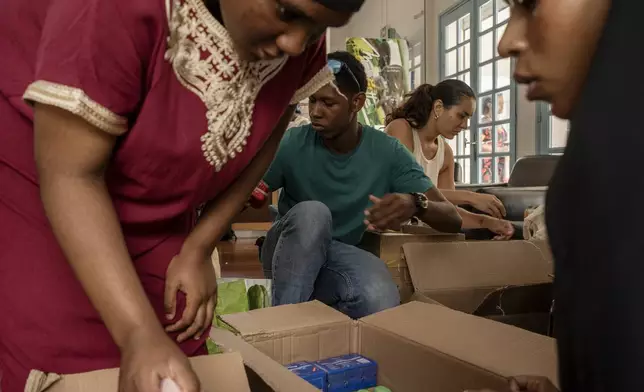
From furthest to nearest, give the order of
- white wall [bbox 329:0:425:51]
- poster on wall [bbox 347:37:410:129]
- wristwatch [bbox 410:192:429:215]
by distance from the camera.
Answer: white wall [bbox 329:0:425:51], poster on wall [bbox 347:37:410:129], wristwatch [bbox 410:192:429:215]

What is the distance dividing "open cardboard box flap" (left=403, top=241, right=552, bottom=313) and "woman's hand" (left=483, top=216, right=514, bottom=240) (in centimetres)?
34

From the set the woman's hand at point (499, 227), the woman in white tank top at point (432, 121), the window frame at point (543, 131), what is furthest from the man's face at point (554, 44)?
the window frame at point (543, 131)

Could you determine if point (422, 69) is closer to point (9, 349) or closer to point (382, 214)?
point (382, 214)

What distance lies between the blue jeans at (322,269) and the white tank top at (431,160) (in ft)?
2.38

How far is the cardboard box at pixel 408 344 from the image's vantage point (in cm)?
80

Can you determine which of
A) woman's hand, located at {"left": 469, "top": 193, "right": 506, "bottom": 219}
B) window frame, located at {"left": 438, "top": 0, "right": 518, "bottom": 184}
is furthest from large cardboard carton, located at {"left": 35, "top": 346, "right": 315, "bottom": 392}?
window frame, located at {"left": 438, "top": 0, "right": 518, "bottom": 184}

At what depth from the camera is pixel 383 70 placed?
4.17m

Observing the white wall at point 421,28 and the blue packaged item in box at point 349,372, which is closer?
the blue packaged item in box at point 349,372

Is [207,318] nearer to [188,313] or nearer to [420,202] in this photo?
[188,313]

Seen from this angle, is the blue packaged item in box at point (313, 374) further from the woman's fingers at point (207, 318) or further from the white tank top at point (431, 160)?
the white tank top at point (431, 160)

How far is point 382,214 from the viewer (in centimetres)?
127

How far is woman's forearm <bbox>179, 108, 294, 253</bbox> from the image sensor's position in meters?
0.68

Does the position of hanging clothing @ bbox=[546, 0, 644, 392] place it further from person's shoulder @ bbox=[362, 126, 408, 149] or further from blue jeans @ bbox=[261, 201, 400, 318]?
person's shoulder @ bbox=[362, 126, 408, 149]

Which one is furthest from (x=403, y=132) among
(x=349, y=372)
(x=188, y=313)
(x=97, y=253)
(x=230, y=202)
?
(x=97, y=253)
